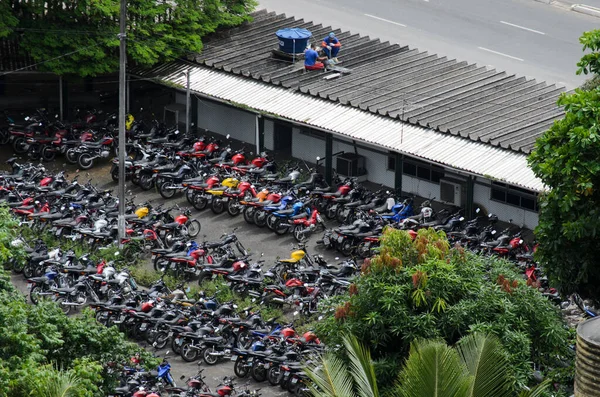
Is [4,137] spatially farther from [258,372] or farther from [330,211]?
[258,372]

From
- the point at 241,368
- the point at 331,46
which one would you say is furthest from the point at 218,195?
the point at 241,368

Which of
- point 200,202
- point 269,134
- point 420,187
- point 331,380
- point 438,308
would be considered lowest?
point 200,202

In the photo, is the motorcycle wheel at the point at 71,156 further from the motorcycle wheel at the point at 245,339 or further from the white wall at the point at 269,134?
the motorcycle wheel at the point at 245,339

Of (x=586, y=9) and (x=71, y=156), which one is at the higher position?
(x=586, y=9)

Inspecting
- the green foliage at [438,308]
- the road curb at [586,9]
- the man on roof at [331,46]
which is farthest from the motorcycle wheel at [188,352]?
the road curb at [586,9]

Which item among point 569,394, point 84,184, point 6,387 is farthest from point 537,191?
point 6,387
